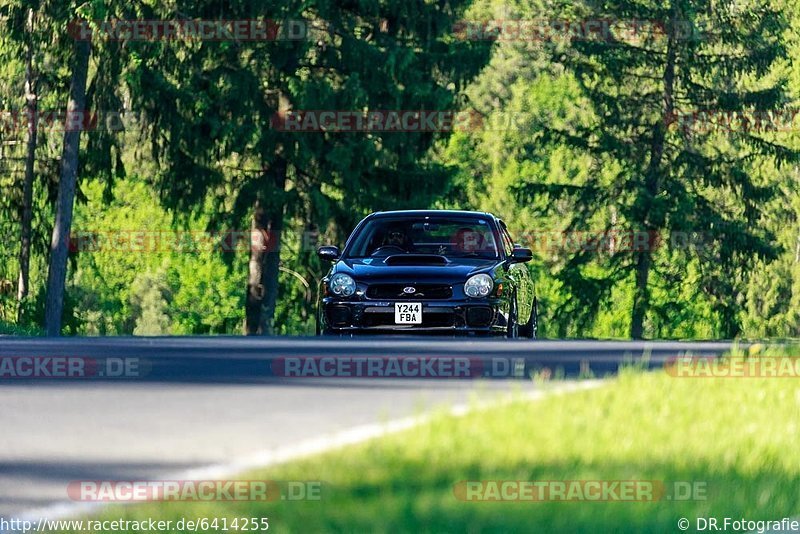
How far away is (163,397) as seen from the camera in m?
11.2

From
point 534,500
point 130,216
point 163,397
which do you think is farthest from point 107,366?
point 130,216

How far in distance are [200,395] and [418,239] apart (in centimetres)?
991

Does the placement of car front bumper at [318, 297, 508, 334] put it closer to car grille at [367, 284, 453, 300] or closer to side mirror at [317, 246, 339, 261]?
car grille at [367, 284, 453, 300]

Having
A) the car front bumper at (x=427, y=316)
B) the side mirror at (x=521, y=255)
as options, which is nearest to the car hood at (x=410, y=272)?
the car front bumper at (x=427, y=316)

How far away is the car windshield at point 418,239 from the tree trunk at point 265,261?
2071 cm

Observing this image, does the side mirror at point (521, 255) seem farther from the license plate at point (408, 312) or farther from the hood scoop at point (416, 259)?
the license plate at point (408, 312)

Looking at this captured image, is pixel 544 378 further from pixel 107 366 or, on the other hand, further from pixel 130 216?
pixel 130 216

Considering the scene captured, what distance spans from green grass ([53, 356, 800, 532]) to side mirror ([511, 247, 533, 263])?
28.7 feet

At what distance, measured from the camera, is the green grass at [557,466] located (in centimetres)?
670

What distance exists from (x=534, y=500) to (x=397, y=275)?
12221 mm

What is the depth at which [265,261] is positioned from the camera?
139 ft

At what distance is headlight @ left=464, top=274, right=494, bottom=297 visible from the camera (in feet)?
63.5

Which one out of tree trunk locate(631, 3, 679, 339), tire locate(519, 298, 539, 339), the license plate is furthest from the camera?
tree trunk locate(631, 3, 679, 339)

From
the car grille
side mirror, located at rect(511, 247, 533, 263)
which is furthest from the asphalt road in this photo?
side mirror, located at rect(511, 247, 533, 263)
